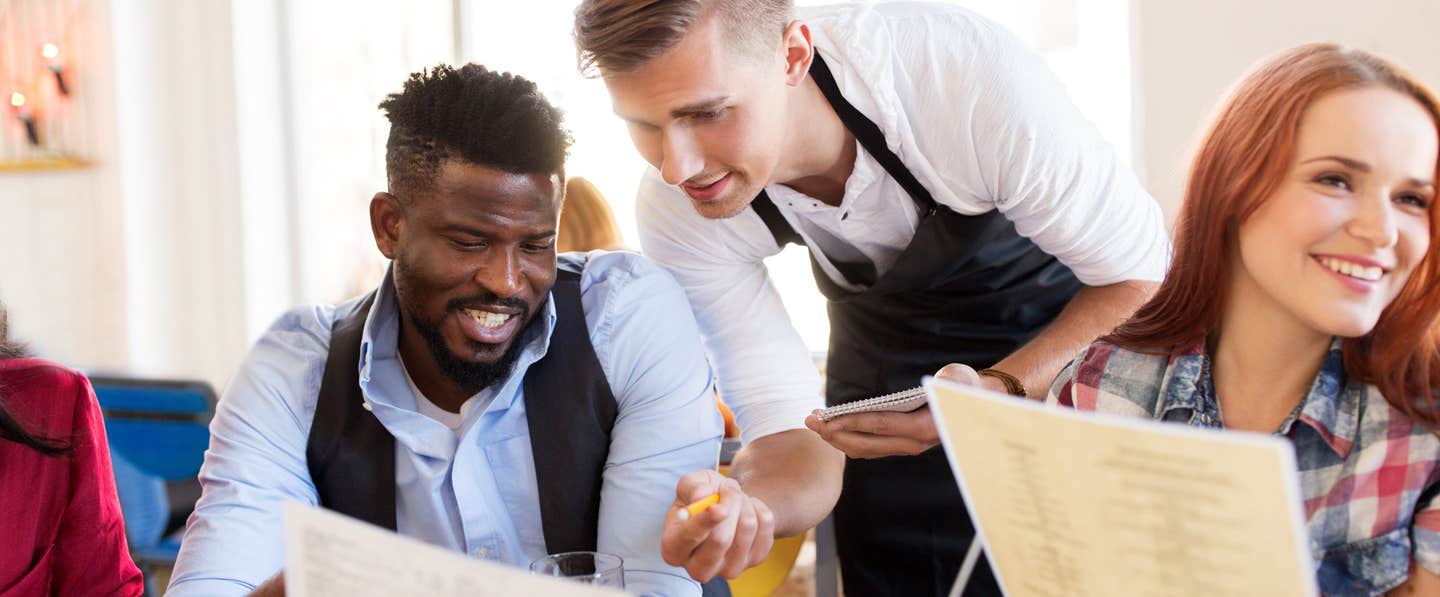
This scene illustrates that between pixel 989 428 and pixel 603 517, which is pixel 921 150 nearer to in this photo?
pixel 603 517

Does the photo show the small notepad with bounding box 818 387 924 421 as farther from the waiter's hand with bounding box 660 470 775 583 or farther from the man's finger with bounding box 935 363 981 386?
the waiter's hand with bounding box 660 470 775 583

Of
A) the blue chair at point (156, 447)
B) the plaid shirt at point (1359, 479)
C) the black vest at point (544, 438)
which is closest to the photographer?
the plaid shirt at point (1359, 479)

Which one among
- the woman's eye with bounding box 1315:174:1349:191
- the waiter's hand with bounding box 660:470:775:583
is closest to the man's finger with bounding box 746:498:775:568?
the waiter's hand with bounding box 660:470:775:583

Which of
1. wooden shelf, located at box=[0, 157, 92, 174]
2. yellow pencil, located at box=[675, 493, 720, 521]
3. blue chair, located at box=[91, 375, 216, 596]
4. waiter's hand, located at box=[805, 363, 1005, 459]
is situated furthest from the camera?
wooden shelf, located at box=[0, 157, 92, 174]

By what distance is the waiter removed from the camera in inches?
60.1

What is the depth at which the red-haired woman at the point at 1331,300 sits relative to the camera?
1111 millimetres

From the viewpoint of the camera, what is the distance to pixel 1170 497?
738 mm

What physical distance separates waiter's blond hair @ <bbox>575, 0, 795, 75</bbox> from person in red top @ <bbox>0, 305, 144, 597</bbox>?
77cm

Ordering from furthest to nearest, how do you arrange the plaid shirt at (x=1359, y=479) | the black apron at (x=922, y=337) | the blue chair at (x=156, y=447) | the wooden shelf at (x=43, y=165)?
the wooden shelf at (x=43, y=165) < the blue chair at (x=156, y=447) < the black apron at (x=922, y=337) < the plaid shirt at (x=1359, y=479)

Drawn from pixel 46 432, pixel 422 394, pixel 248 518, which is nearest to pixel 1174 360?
pixel 422 394

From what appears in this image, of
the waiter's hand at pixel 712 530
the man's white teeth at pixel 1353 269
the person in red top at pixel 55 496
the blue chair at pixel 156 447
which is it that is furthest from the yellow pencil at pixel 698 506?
the blue chair at pixel 156 447

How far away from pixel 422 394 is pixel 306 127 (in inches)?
127

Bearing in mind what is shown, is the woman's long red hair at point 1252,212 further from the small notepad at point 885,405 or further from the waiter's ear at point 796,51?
the waiter's ear at point 796,51

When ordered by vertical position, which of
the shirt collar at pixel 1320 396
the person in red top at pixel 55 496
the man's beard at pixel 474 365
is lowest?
the person in red top at pixel 55 496
